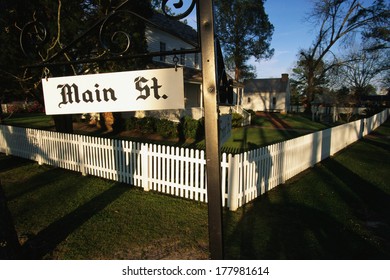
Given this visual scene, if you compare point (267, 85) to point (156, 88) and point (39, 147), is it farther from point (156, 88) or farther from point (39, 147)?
point (156, 88)

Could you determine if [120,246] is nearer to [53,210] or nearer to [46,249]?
[46,249]

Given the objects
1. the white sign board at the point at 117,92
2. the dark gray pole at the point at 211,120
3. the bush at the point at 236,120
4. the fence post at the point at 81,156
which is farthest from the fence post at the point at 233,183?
the bush at the point at 236,120

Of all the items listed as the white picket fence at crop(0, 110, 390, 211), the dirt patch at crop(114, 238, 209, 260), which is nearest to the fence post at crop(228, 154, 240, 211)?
the white picket fence at crop(0, 110, 390, 211)

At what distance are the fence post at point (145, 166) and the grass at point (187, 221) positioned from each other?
360mm

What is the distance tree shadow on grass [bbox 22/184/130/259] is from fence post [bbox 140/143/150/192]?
0.57m

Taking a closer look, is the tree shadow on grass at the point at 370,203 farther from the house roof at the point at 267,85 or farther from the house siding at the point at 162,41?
the house roof at the point at 267,85

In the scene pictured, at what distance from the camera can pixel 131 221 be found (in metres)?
4.80

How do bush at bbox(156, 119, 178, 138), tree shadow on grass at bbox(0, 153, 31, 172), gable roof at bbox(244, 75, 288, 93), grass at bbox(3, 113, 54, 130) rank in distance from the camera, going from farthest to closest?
gable roof at bbox(244, 75, 288, 93) → grass at bbox(3, 113, 54, 130) → bush at bbox(156, 119, 178, 138) → tree shadow on grass at bbox(0, 153, 31, 172)

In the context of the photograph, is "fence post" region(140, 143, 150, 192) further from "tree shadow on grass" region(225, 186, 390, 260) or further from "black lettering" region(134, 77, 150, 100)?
"black lettering" region(134, 77, 150, 100)

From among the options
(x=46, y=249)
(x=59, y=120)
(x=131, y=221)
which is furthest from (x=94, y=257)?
Answer: (x=59, y=120)

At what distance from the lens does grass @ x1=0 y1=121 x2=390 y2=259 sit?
384 cm

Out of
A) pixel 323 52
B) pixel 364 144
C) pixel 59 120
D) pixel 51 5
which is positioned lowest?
pixel 364 144
